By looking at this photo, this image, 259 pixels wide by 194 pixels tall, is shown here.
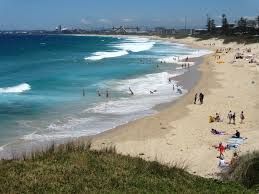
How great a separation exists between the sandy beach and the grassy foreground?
284 centimetres

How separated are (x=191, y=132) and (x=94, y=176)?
50.3 ft

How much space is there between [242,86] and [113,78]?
589 inches

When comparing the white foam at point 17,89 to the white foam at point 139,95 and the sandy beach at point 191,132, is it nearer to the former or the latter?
the white foam at point 139,95

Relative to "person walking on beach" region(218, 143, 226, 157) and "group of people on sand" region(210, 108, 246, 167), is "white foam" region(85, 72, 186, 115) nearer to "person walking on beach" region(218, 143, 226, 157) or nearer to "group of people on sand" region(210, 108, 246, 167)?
"group of people on sand" region(210, 108, 246, 167)

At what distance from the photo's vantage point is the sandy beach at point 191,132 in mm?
20641

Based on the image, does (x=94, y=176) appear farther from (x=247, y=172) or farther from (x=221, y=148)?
(x=221, y=148)

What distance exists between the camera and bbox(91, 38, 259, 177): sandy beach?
813 inches

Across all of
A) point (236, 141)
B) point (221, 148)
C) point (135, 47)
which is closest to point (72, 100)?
point (236, 141)

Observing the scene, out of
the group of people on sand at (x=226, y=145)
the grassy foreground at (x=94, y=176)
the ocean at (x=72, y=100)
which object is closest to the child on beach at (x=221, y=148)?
the group of people on sand at (x=226, y=145)

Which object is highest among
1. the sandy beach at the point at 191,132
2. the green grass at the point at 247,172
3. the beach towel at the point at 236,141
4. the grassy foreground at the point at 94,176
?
the grassy foreground at the point at 94,176

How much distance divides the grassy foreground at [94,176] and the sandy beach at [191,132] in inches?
112

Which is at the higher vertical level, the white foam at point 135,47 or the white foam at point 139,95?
the white foam at point 139,95

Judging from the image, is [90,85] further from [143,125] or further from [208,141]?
[208,141]

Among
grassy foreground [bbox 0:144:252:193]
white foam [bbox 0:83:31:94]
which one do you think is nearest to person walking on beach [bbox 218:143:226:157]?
grassy foreground [bbox 0:144:252:193]
